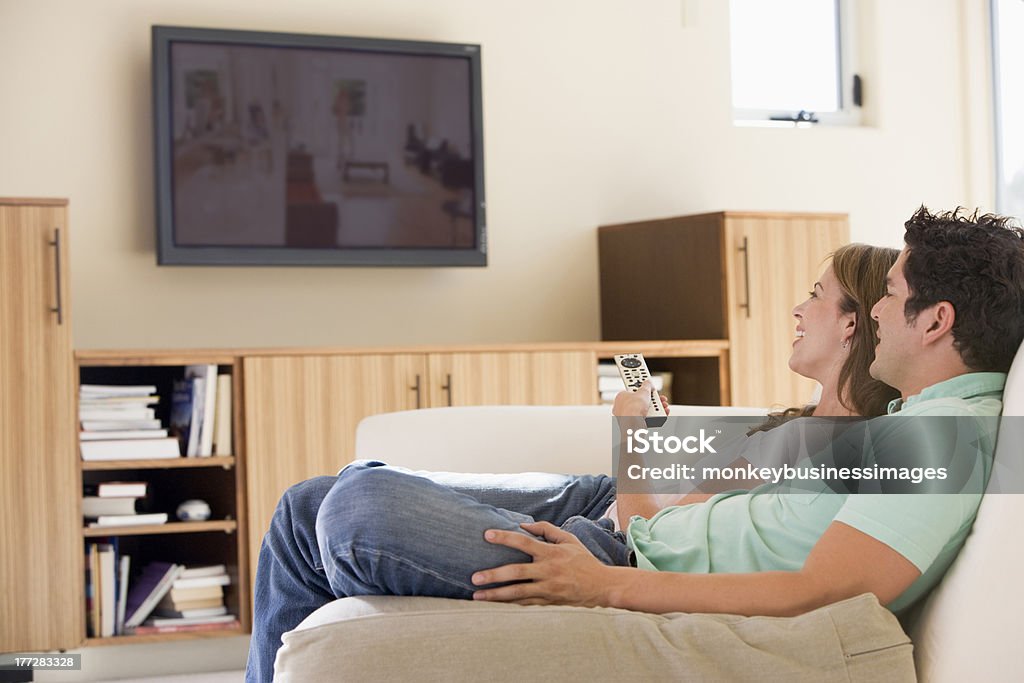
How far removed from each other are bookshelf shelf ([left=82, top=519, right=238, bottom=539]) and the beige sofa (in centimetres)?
206

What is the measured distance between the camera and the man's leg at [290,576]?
1.71 m

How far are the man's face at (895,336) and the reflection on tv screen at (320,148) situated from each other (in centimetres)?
246

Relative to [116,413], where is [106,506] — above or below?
below

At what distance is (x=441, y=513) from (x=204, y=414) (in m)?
2.12

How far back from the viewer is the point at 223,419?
11.3 ft

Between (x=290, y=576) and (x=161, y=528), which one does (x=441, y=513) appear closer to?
(x=290, y=576)

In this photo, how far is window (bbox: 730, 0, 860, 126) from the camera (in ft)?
15.2

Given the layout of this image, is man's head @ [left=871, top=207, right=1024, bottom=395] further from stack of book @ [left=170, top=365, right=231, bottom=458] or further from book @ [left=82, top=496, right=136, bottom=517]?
book @ [left=82, top=496, right=136, bottom=517]

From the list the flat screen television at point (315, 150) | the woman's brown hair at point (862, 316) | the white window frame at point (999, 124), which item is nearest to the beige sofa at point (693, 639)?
the woman's brown hair at point (862, 316)

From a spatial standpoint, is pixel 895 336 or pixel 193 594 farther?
pixel 193 594

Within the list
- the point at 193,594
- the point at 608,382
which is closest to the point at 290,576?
the point at 193,594

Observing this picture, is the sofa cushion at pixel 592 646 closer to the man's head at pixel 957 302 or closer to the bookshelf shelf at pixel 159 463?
the man's head at pixel 957 302

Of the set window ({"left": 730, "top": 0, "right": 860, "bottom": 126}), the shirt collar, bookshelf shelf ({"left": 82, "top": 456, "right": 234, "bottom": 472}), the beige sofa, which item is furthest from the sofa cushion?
window ({"left": 730, "top": 0, "right": 860, "bottom": 126})

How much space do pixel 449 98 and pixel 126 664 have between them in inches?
77.9
